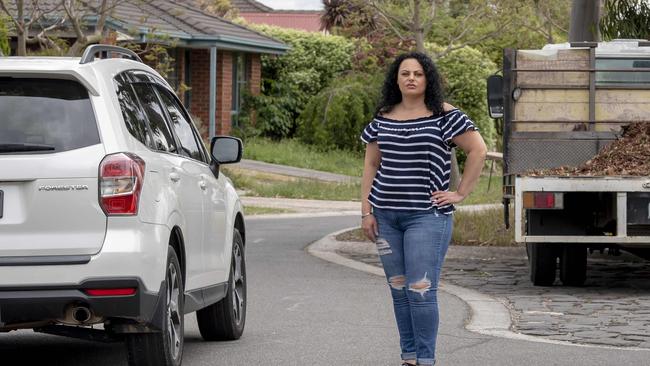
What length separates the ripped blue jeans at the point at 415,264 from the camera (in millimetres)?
7508

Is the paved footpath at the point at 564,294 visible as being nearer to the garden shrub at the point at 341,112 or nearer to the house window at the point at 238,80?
the garden shrub at the point at 341,112

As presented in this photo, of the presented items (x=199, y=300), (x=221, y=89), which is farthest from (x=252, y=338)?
(x=221, y=89)

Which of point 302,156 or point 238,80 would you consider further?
point 238,80

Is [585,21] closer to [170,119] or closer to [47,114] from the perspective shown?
[170,119]

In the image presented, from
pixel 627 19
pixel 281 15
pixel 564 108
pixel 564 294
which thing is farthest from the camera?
pixel 281 15

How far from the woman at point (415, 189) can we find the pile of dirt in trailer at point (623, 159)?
476cm

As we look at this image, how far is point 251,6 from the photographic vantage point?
74688 millimetres

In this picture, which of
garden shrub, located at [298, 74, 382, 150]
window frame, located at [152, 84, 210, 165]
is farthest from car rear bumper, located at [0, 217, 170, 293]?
garden shrub, located at [298, 74, 382, 150]

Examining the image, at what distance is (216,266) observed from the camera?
29.1 feet

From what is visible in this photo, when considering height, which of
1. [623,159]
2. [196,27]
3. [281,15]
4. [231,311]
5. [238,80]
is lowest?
[231,311]

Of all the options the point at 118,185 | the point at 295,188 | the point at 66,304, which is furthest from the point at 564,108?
the point at 295,188

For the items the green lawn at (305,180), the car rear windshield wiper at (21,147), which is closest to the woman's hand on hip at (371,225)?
the car rear windshield wiper at (21,147)

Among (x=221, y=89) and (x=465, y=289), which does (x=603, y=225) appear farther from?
(x=221, y=89)

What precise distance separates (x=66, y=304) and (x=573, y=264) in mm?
6804
